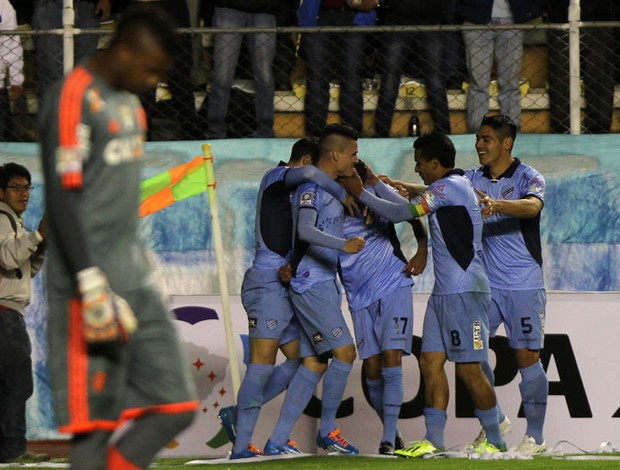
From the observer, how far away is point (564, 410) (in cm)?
1034

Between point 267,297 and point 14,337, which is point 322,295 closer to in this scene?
point 267,297

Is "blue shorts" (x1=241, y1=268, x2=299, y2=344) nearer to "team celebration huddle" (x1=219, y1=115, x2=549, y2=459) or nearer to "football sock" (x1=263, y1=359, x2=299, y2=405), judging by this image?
"team celebration huddle" (x1=219, y1=115, x2=549, y2=459)

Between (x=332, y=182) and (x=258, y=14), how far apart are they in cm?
268

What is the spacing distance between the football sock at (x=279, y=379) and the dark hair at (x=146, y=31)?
222 inches

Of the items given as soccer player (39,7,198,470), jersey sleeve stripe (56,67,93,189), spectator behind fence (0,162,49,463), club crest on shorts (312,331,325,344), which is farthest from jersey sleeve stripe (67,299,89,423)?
spectator behind fence (0,162,49,463)

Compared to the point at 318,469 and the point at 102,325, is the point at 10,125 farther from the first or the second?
the point at 102,325

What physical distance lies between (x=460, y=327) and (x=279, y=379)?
144 cm

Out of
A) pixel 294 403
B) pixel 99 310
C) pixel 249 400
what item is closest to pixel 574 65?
pixel 294 403

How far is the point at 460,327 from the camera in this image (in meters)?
9.39

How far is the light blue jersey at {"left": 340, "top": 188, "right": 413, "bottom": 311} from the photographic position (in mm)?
9812

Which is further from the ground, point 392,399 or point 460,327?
point 460,327

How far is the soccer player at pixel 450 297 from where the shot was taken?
938 cm

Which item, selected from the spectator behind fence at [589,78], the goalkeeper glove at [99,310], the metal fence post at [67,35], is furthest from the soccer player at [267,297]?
the goalkeeper glove at [99,310]

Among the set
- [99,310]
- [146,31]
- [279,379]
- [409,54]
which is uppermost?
[409,54]
